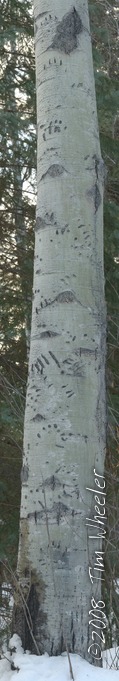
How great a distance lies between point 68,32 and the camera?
2.42 m

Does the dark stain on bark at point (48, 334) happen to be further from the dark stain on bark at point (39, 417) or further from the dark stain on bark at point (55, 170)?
the dark stain on bark at point (55, 170)

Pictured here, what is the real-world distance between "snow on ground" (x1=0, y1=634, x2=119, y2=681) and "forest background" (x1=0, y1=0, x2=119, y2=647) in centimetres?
334

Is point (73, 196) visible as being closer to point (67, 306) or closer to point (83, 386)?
point (67, 306)

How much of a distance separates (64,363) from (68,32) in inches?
39.9

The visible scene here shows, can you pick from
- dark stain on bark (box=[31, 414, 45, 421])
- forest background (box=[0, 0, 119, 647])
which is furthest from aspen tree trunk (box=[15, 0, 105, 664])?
forest background (box=[0, 0, 119, 647])

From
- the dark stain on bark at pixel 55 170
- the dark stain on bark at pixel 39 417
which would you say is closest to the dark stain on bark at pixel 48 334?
the dark stain on bark at pixel 39 417

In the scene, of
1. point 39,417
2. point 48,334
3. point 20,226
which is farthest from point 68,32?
point 20,226

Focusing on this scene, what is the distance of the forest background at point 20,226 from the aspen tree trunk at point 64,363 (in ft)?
10.4

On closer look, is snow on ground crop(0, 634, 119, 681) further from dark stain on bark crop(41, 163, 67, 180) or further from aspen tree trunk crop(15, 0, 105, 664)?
dark stain on bark crop(41, 163, 67, 180)

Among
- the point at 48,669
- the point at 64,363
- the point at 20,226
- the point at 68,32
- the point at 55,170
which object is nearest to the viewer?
the point at 48,669

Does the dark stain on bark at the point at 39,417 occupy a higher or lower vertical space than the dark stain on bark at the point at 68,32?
lower

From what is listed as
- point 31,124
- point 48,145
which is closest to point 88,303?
point 48,145

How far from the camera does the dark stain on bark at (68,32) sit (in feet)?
7.85

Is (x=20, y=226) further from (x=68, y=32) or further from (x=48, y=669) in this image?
(x=48, y=669)
